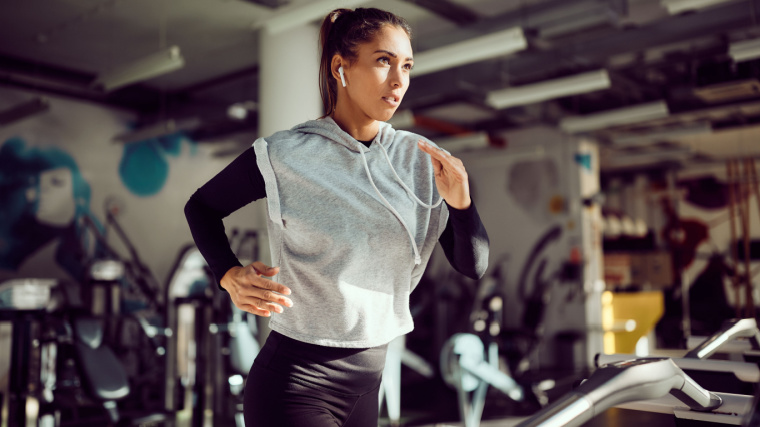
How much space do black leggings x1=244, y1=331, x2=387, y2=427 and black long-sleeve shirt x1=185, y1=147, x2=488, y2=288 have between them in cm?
17

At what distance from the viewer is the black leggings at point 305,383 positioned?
3.14 feet

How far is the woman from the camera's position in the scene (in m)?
0.96

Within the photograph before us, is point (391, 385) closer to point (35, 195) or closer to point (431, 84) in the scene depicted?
point (431, 84)

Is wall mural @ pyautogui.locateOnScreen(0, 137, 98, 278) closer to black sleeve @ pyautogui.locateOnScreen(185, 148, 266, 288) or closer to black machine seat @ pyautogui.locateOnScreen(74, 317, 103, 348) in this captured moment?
black machine seat @ pyautogui.locateOnScreen(74, 317, 103, 348)

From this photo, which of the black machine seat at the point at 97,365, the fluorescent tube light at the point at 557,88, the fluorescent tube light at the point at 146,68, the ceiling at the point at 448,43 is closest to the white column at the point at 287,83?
the ceiling at the point at 448,43

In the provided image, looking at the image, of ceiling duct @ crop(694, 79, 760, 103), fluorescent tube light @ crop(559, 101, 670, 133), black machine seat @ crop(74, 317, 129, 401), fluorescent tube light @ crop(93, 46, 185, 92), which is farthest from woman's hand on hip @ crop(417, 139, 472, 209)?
fluorescent tube light @ crop(559, 101, 670, 133)

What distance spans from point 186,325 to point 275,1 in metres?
2.87

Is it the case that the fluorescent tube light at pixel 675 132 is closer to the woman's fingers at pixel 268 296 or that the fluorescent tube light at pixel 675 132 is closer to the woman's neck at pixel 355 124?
the woman's neck at pixel 355 124

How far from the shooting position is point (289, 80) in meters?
4.96

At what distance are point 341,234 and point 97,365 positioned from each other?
3.61 m

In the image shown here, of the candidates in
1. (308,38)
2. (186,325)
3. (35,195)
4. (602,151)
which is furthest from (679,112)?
(35,195)

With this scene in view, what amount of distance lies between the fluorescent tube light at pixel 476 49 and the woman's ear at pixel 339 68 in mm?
3589

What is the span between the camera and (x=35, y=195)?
7.69 m

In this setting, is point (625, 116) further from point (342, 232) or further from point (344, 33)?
point (342, 232)
